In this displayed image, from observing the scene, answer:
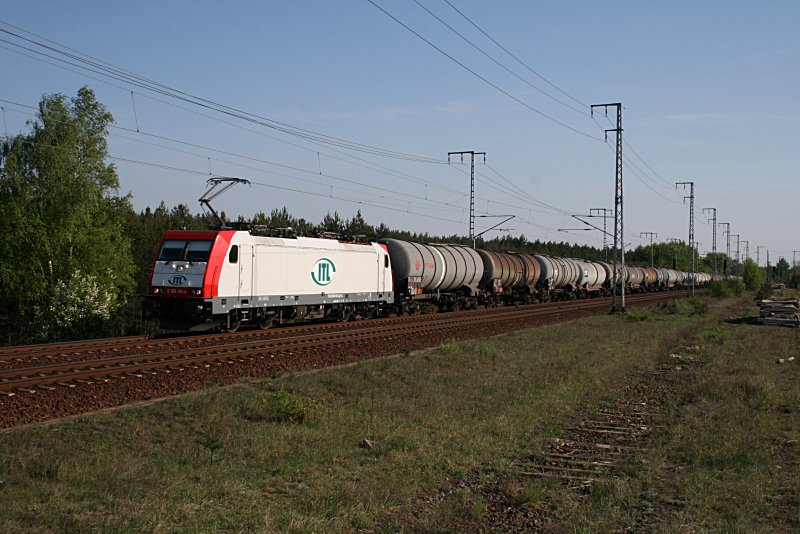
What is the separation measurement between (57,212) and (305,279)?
21919 mm

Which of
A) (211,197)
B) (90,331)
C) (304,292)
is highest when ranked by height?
(211,197)

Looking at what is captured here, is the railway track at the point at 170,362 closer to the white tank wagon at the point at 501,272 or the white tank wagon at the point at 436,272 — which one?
the white tank wagon at the point at 436,272

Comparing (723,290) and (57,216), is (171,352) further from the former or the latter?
(723,290)

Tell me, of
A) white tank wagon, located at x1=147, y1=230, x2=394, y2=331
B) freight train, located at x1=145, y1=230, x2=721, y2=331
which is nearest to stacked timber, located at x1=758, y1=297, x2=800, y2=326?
freight train, located at x1=145, y1=230, x2=721, y2=331

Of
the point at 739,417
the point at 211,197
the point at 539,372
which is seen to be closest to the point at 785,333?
the point at 539,372

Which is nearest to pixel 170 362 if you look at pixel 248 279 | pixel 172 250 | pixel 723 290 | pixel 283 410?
pixel 283 410

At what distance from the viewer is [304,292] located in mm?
27375

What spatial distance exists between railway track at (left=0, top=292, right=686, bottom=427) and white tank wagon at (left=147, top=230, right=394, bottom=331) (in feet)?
4.15

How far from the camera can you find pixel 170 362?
16484 mm

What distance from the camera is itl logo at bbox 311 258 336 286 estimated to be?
27.9m

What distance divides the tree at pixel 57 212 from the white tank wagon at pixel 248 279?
627 inches

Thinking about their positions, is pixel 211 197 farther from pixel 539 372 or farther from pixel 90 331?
pixel 539 372

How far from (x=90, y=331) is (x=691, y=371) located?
22.9m

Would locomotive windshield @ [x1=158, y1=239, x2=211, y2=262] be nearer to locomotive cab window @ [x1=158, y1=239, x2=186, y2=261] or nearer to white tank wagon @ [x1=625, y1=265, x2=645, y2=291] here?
locomotive cab window @ [x1=158, y1=239, x2=186, y2=261]
